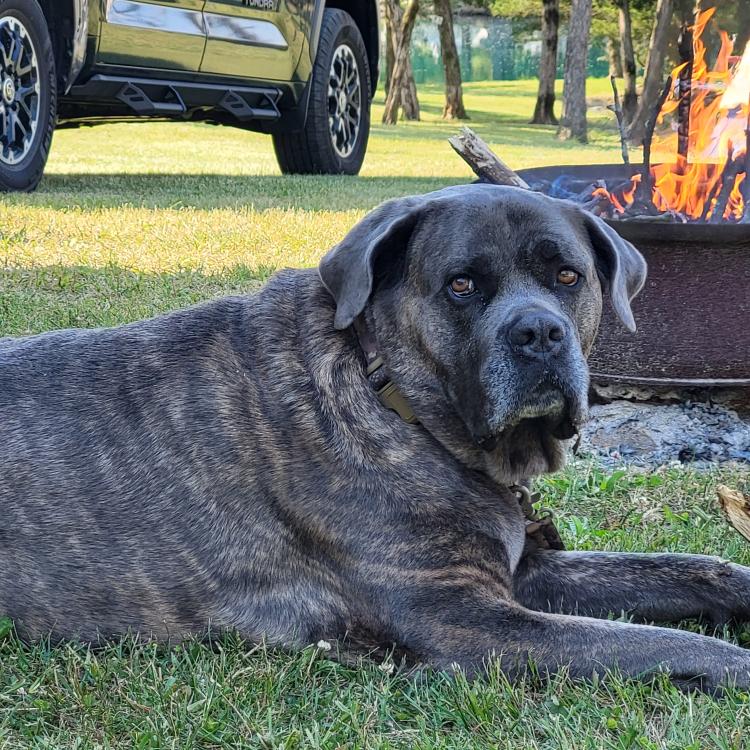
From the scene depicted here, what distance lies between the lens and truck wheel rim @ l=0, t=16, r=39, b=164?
28.8 ft

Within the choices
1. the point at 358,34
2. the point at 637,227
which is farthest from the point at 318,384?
the point at 358,34

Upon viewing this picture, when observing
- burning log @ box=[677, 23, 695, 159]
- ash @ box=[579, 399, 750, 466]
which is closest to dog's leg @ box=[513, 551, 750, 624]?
ash @ box=[579, 399, 750, 466]

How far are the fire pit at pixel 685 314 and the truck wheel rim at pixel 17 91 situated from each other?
222 inches

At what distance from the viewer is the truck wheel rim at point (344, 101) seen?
1308cm

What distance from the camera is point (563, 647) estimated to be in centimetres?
300

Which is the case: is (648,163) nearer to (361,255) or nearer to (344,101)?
(361,255)

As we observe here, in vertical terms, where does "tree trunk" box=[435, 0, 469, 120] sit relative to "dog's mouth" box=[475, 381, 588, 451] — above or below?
below

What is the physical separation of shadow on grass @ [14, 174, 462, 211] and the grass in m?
0.10

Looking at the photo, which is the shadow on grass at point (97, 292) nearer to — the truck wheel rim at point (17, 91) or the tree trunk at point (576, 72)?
the truck wheel rim at point (17, 91)

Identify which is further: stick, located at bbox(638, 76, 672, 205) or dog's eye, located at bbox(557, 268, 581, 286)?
stick, located at bbox(638, 76, 672, 205)

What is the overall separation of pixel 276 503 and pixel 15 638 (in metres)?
0.81

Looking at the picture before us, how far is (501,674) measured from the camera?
296 cm

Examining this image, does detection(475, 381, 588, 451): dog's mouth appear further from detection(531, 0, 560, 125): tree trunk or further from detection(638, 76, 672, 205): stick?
detection(531, 0, 560, 125): tree trunk

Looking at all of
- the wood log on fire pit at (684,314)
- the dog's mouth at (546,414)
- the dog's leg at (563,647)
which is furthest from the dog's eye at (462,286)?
the wood log on fire pit at (684,314)
